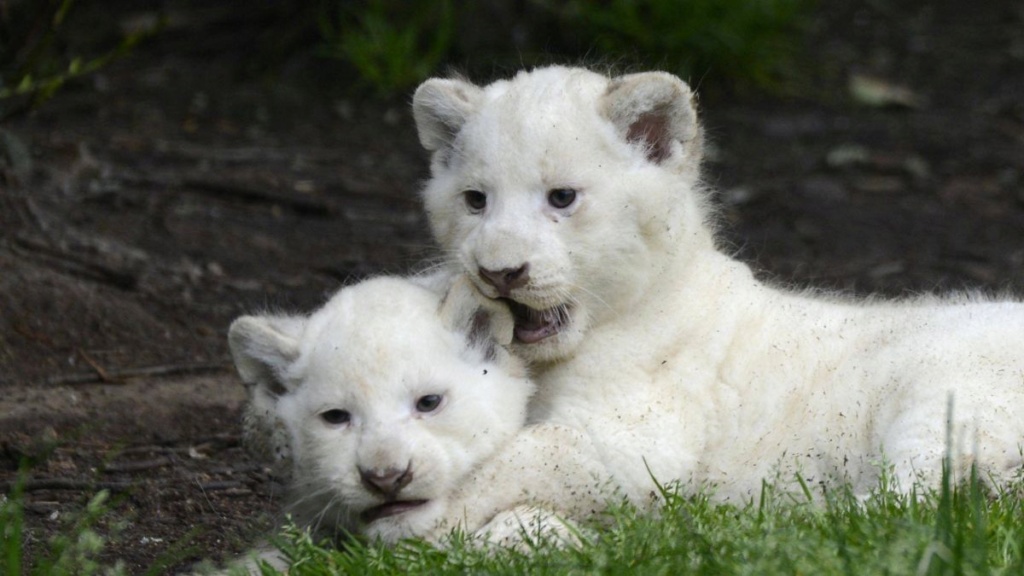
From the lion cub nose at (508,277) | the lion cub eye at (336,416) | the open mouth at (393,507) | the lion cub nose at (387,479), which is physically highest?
the lion cub nose at (508,277)

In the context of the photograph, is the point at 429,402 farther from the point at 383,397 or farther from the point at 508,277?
the point at 508,277

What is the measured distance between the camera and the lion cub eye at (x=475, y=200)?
16.4 ft

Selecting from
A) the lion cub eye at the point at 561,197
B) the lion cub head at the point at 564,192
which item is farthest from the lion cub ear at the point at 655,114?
the lion cub eye at the point at 561,197

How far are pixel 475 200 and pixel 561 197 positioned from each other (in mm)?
337

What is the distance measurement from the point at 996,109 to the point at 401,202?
16.6 feet

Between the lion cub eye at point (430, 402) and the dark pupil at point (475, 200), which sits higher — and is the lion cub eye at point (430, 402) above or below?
below

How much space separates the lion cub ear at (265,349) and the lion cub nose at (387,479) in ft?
1.88

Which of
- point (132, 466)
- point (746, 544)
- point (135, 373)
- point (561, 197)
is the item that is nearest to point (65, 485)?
point (132, 466)

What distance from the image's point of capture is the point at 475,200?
505cm

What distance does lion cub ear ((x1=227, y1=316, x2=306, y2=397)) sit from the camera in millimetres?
4715

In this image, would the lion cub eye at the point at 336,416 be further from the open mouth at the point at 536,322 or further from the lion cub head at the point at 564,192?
the open mouth at the point at 536,322

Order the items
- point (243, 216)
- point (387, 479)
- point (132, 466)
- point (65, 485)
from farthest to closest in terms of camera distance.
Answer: point (243, 216)
point (132, 466)
point (65, 485)
point (387, 479)

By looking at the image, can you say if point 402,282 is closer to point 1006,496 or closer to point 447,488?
point 447,488

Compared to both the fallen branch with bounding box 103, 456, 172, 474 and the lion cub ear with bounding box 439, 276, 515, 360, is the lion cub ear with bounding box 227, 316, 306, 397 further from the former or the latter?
the fallen branch with bounding box 103, 456, 172, 474
